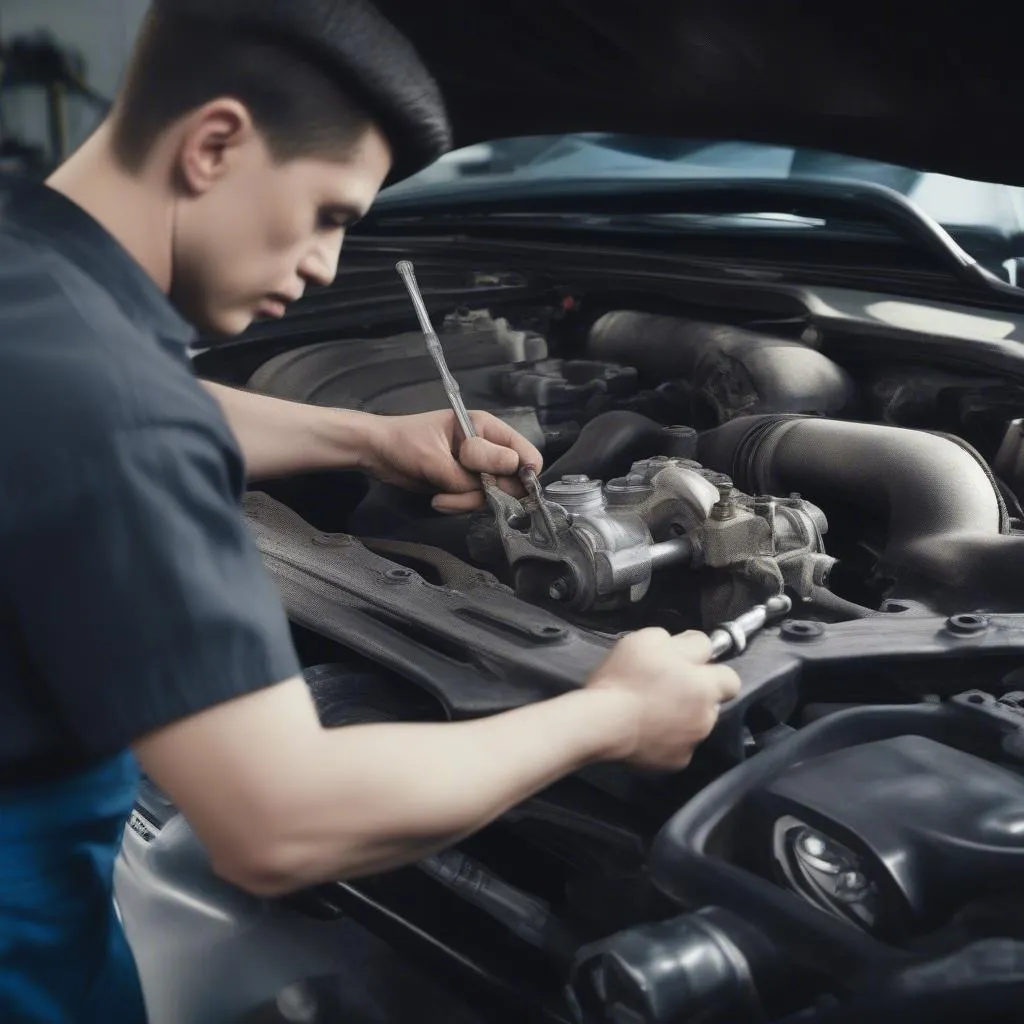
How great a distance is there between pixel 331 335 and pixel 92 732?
1368 millimetres

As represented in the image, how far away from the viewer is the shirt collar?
2.28 feet

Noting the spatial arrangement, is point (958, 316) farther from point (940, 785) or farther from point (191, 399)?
point (191, 399)

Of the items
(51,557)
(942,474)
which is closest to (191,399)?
(51,557)

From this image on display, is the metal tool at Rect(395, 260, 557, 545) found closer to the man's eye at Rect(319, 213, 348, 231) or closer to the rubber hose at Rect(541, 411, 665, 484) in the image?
the rubber hose at Rect(541, 411, 665, 484)

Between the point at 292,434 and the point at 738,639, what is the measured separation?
1.93ft

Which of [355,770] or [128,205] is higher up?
[128,205]

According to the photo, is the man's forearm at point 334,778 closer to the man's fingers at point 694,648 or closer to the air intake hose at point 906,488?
the man's fingers at point 694,648

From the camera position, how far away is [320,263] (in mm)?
779

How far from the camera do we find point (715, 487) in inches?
45.8

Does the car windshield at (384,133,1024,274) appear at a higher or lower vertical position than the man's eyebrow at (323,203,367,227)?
lower

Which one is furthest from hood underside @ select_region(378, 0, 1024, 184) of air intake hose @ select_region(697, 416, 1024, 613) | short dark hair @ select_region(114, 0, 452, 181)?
air intake hose @ select_region(697, 416, 1024, 613)

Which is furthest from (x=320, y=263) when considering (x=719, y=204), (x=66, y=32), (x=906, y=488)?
(x=719, y=204)

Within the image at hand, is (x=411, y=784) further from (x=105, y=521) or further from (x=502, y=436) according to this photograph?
(x=502, y=436)

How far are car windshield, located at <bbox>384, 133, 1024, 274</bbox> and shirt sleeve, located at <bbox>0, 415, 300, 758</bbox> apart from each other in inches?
40.7
